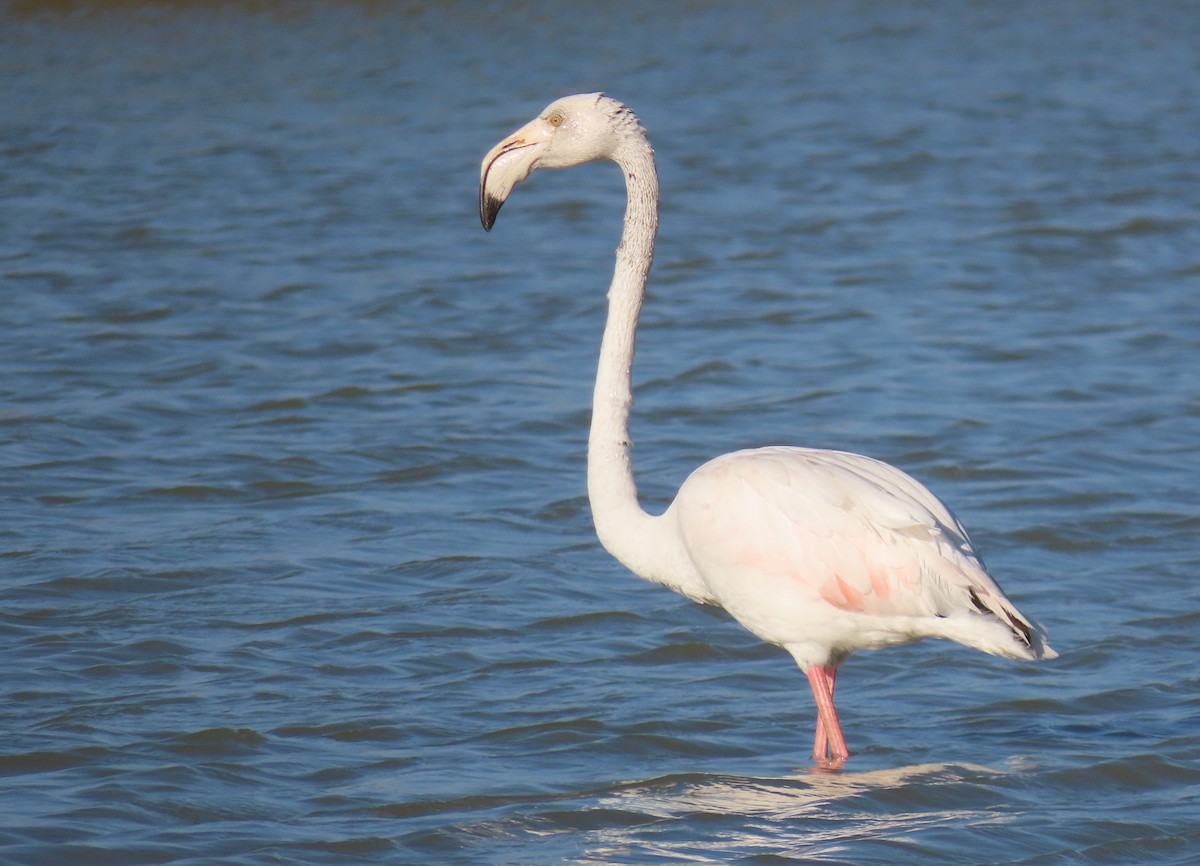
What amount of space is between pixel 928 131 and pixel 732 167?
218 cm

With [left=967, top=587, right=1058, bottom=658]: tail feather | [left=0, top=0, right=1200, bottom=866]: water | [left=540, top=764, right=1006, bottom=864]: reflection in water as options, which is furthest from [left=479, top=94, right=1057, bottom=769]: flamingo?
[left=0, top=0, right=1200, bottom=866]: water

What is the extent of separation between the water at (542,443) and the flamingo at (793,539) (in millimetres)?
464

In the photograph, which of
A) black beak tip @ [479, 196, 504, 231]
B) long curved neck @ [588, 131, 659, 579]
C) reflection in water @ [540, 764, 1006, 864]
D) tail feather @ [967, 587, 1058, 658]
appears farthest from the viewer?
black beak tip @ [479, 196, 504, 231]

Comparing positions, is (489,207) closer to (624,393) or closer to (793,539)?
(624,393)

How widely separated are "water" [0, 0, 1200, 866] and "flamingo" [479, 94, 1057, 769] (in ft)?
1.52

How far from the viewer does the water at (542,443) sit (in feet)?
16.4

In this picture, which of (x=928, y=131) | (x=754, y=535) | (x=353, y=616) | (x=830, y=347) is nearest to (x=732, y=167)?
(x=928, y=131)

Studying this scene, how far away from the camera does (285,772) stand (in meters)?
5.12

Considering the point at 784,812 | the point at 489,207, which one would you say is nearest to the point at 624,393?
the point at 489,207

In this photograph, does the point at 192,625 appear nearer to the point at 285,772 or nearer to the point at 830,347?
the point at 285,772

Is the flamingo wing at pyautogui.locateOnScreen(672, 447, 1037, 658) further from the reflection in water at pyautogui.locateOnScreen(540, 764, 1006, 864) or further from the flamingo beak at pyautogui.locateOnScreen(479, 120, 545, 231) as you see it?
the flamingo beak at pyautogui.locateOnScreen(479, 120, 545, 231)

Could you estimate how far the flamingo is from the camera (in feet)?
16.2

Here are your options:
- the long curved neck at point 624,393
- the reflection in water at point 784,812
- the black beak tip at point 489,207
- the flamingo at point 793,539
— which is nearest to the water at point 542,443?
the reflection in water at point 784,812

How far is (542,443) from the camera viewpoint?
864 centimetres
